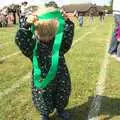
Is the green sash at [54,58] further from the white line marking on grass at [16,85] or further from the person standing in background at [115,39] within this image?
the person standing in background at [115,39]

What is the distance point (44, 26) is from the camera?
604 centimetres

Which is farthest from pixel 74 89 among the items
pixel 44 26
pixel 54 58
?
pixel 44 26

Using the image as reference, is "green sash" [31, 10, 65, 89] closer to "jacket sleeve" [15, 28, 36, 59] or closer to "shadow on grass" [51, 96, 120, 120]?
"jacket sleeve" [15, 28, 36, 59]

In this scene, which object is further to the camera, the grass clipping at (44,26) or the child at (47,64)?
the child at (47,64)

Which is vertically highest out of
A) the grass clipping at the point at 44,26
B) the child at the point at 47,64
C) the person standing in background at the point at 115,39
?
the grass clipping at the point at 44,26

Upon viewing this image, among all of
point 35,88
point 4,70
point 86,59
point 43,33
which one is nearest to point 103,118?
point 35,88

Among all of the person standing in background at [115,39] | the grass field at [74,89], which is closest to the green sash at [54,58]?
the grass field at [74,89]

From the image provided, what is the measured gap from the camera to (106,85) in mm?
9320

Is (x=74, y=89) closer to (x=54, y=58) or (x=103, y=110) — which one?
(x=103, y=110)

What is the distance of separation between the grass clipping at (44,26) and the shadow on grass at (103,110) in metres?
1.53

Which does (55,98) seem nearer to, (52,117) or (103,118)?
(52,117)

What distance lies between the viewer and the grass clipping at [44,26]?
6.04m

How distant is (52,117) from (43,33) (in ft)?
5.29

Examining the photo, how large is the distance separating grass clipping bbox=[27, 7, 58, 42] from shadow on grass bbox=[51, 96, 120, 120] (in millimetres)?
1530
